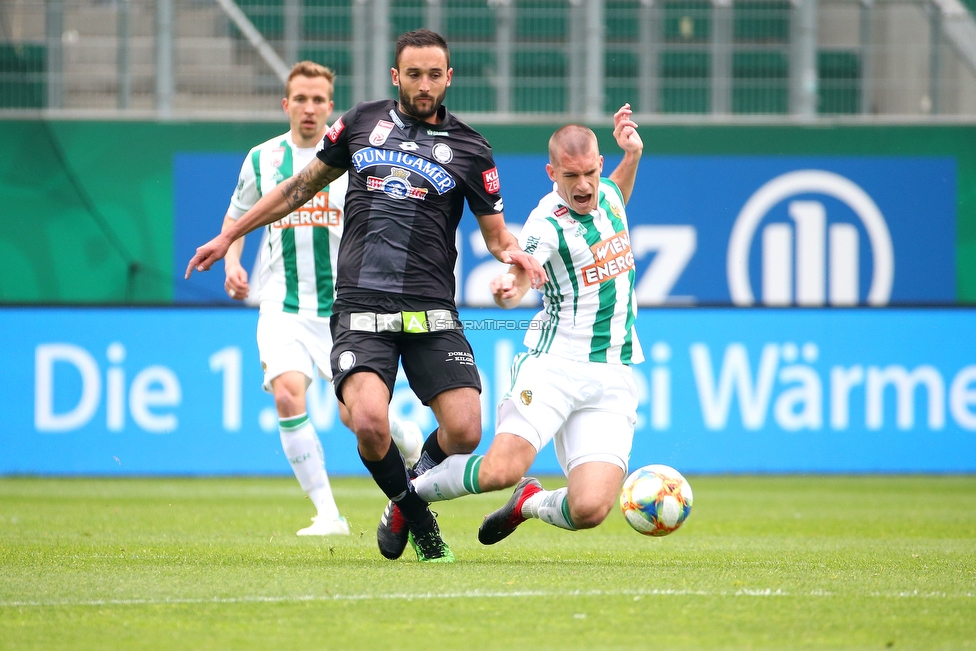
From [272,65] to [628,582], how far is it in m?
11.0

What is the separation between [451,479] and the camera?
5918 mm

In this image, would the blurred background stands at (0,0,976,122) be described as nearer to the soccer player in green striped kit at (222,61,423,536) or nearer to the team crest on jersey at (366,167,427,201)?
the soccer player in green striped kit at (222,61,423,536)

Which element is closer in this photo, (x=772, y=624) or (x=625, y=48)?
(x=772, y=624)

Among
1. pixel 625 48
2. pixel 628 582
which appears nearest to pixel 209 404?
pixel 625 48

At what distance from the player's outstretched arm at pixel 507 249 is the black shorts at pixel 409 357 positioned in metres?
0.42

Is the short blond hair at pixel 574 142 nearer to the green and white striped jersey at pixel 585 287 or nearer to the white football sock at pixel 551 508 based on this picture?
the green and white striped jersey at pixel 585 287

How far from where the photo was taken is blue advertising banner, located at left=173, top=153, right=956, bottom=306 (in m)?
15.0

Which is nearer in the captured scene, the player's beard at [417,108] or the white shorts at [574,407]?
the player's beard at [417,108]

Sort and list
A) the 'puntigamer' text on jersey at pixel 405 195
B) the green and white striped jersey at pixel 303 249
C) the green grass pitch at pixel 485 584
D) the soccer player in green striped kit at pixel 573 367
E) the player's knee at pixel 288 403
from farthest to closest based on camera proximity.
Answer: the green and white striped jersey at pixel 303 249, the player's knee at pixel 288 403, the soccer player in green striped kit at pixel 573 367, the 'puntigamer' text on jersey at pixel 405 195, the green grass pitch at pixel 485 584

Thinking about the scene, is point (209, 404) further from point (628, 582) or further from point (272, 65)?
point (628, 582)

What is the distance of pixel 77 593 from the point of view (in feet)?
16.1

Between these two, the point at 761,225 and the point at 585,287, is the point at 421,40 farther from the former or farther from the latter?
the point at 761,225

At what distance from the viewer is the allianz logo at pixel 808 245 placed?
49.4ft

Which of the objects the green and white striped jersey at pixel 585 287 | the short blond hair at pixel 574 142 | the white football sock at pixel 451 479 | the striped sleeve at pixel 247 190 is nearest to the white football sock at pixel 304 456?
the striped sleeve at pixel 247 190
